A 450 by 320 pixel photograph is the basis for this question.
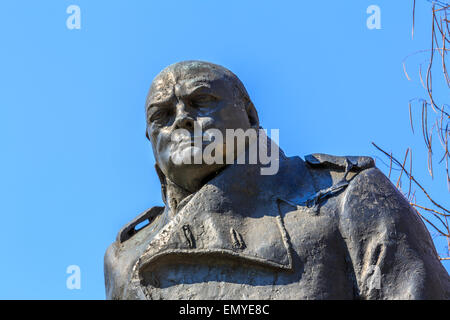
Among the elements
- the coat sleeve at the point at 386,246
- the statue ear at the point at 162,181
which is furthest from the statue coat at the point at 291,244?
the statue ear at the point at 162,181

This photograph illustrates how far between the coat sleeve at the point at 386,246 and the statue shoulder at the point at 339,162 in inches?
4.5

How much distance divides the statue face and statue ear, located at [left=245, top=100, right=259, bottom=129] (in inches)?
3.0

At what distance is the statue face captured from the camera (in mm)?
8844

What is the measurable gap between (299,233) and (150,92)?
4.58 ft

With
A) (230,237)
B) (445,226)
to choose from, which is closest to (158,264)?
(230,237)

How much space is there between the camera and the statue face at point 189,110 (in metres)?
8.84

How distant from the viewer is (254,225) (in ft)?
28.4

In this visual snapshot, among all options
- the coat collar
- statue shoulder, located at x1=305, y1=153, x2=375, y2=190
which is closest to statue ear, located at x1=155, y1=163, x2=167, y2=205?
the coat collar

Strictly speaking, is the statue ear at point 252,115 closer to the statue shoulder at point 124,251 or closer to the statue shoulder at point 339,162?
the statue shoulder at point 339,162

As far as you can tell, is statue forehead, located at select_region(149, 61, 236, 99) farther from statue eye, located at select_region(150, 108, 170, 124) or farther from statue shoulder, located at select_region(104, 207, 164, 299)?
statue shoulder, located at select_region(104, 207, 164, 299)

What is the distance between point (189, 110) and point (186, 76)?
0.25 meters

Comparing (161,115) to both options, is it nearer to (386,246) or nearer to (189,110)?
(189,110)

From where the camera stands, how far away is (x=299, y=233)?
337 inches

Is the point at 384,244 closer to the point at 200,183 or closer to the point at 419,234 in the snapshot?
the point at 419,234
